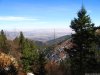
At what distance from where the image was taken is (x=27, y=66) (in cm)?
8038

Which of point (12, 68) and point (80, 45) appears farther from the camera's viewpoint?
point (12, 68)

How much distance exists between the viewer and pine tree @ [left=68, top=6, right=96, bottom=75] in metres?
40.9

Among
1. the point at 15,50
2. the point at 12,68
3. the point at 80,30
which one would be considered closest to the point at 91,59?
the point at 80,30

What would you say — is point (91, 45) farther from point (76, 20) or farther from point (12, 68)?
point (12, 68)

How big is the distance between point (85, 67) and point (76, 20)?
7.13m

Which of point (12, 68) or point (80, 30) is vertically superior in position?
point (80, 30)

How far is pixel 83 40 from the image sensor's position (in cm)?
4122

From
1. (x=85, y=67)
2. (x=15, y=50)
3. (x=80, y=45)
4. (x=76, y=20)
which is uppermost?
(x=76, y=20)

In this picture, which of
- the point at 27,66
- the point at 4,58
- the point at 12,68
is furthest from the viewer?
the point at 27,66

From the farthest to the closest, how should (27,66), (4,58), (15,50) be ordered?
(15,50) → (27,66) → (4,58)

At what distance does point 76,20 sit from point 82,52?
15.9 feet

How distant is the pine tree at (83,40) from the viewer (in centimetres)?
4094

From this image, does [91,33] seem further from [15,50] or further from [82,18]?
[15,50]

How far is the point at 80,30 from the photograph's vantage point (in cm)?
4172
